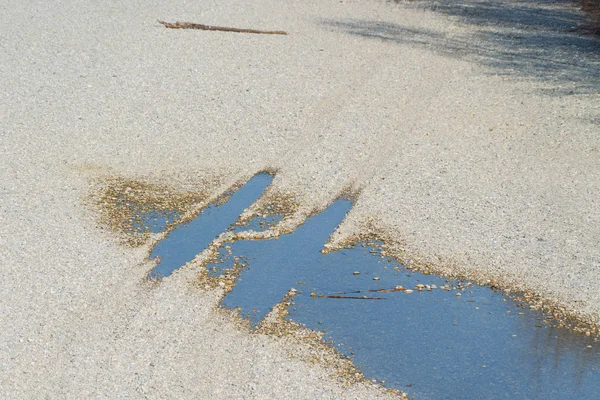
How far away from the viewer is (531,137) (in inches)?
299

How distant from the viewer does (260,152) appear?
7.10 m

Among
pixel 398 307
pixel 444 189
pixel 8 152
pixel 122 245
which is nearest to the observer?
pixel 398 307

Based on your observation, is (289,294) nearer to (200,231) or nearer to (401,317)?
(401,317)

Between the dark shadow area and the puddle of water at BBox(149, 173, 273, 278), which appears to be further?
the dark shadow area

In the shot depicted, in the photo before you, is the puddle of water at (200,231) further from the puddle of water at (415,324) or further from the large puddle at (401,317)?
the puddle of water at (415,324)

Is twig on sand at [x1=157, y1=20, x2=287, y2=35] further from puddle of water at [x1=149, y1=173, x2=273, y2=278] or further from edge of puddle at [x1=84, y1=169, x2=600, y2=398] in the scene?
puddle of water at [x1=149, y1=173, x2=273, y2=278]

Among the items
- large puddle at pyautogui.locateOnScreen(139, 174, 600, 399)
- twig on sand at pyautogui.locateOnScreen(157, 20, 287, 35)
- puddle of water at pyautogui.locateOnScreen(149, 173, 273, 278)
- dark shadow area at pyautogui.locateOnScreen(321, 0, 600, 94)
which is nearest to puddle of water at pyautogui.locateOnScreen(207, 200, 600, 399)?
large puddle at pyautogui.locateOnScreen(139, 174, 600, 399)

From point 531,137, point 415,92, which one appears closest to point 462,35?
point 415,92

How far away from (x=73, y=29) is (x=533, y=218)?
7395 mm

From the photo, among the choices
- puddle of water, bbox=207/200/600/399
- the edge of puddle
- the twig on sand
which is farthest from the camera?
the twig on sand

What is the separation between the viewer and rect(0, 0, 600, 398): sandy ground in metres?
4.43

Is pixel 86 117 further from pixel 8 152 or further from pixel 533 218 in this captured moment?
pixel 533 218

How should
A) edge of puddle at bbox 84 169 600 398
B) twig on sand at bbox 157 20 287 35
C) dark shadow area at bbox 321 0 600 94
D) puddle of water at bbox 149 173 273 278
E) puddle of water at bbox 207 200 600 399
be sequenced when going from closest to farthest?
puddle of water at bbox 207 200 600 399, edge of puddle at bbox 84 169 600 398, puddle of water at bbox 149 173 273 278, dark shadow area at bbox 321 0 600 94, twig on sand at bbox 157 20 287 35

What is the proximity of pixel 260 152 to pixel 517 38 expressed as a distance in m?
5.70
